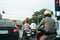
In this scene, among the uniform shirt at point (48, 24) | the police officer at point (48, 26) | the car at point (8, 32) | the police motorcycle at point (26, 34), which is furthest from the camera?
the police motorcycle at point (26, 34)

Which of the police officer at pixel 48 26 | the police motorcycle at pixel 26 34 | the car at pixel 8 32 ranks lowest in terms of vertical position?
the police motorcycle at pixel 26 34

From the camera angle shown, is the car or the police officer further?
the car

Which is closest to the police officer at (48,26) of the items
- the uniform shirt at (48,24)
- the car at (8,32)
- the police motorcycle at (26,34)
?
the uniform shirt at (48,24)

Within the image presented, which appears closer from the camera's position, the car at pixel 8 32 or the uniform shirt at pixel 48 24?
the uniform shirt at pixel 48 24

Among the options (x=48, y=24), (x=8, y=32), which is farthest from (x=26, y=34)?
(x=48, y=24)

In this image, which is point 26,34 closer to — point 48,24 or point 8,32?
point 8,32

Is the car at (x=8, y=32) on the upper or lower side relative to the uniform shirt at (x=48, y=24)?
lower

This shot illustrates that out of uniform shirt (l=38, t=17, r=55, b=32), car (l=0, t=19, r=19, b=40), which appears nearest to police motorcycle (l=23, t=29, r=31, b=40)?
car (l=0, t=19, r=19, b=40)

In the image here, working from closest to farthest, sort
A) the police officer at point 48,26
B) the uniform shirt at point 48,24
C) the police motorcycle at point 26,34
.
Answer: the police officer at point 48,26 → the uniform shirt at point 48,24 → the police motorcycle at point 26,34

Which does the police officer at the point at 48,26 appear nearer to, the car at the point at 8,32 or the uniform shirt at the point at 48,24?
the uniform shirt at the point at 48,24

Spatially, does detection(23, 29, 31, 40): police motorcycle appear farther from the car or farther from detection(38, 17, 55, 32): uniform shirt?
detection(38, 17, 55, 32): uniform shirt

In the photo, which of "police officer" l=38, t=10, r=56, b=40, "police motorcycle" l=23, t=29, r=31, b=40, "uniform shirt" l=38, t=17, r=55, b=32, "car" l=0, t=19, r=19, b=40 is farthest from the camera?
"police motorcycle" l=23, t=29, r=31, b=40

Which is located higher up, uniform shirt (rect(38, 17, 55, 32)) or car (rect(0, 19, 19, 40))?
uniform shirt (rect(38, 17, 55, 32))

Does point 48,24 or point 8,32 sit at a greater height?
point 48,24
